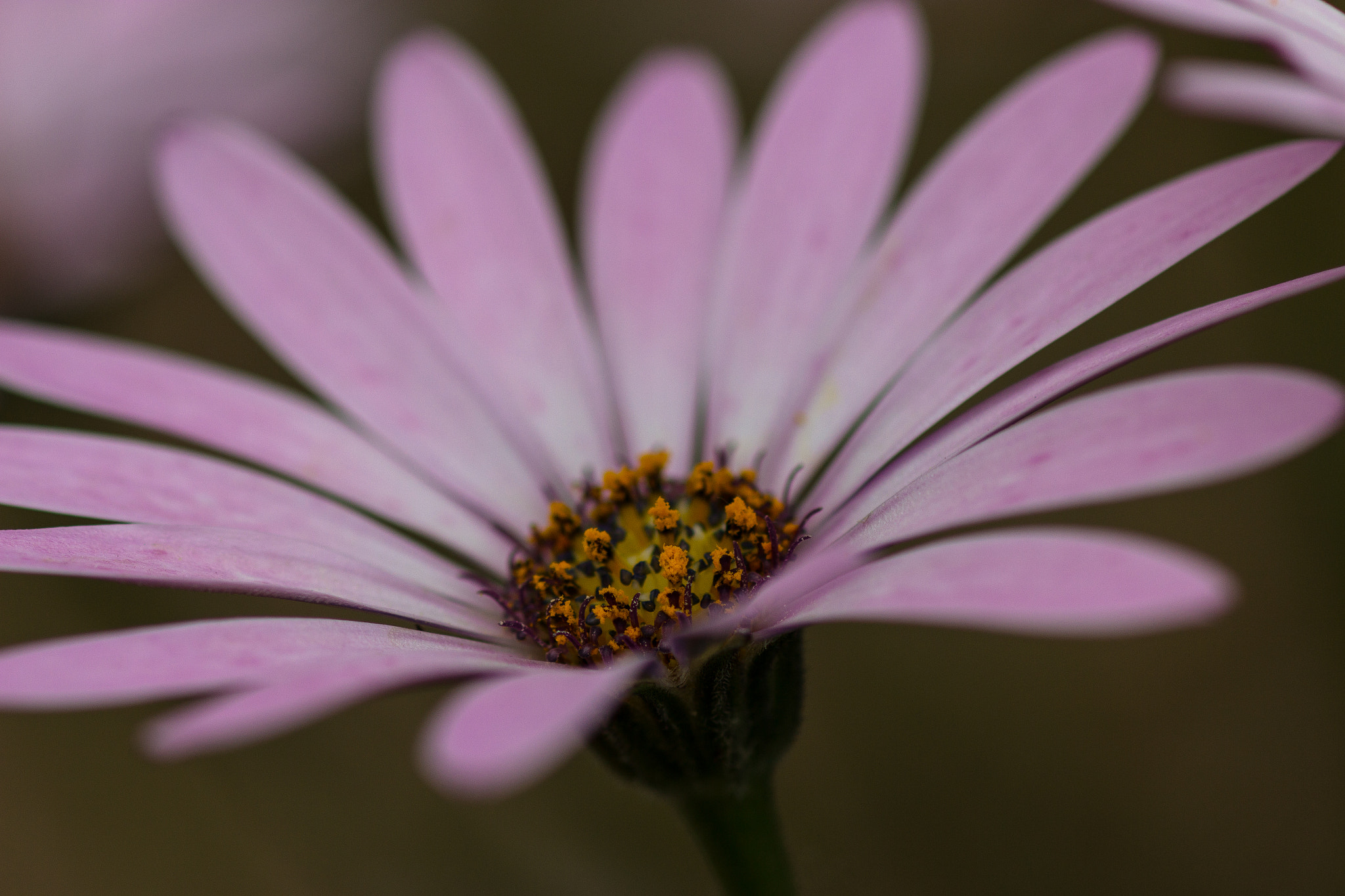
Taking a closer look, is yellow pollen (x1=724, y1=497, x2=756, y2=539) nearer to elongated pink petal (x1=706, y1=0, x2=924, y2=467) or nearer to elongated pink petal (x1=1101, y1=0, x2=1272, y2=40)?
elongated pink petal (x1=706, y1=0, x2=924, y2=467)

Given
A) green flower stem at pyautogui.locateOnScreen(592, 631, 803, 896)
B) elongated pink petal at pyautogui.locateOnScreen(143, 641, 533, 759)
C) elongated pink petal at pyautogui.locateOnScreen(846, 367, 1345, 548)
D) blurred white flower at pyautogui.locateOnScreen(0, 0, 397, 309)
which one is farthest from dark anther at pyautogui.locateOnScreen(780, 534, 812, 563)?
blurred white flower at pyautogui.locateOnScreen(0, 0, 397, 309)

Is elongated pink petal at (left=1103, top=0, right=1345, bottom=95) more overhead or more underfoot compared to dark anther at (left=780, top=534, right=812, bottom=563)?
more underfoot

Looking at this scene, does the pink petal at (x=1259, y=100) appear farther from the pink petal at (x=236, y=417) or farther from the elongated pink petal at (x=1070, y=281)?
the pink petal at (x=236, y=417)

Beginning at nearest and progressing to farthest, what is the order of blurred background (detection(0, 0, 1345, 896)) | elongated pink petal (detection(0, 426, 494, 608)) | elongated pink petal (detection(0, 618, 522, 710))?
elongated pink petal (detection(0, 618, 522, 710)), elongated pink petal (detection(0, 426, 494, 608)), blurred background (detection(0, 0, 1345, 896))

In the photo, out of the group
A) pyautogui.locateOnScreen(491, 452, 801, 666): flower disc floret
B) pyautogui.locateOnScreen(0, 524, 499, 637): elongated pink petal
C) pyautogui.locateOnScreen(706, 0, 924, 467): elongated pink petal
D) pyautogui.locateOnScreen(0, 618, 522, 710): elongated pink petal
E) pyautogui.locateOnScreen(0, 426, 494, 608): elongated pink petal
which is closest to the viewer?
pyautogui.locateOnScreen(0, 618, 522, 710): elongated pink petal

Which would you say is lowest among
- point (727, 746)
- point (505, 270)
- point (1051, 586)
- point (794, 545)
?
point (1051, 586)

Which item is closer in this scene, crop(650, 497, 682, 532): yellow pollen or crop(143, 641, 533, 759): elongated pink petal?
crop(143, 641, 533, 759): elongated pink petal

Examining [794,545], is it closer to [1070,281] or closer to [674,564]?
[674,564]

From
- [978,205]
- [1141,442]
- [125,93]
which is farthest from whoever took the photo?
[125,93]

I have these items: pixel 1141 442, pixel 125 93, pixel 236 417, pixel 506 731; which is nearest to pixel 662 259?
pixel 236 417
